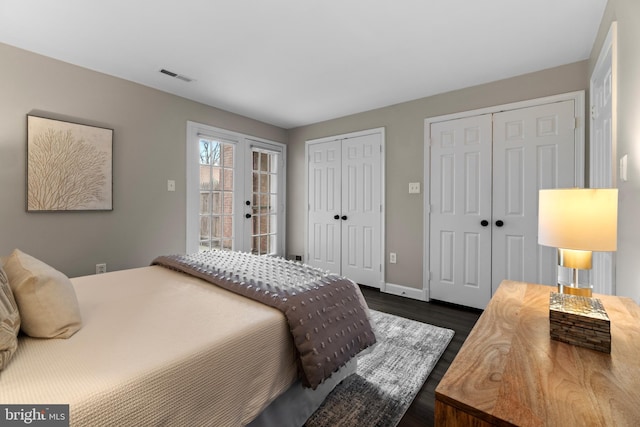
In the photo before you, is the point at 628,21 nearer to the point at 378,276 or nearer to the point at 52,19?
the point at 378,276

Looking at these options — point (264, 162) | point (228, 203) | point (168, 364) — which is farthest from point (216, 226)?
point (168, 364)

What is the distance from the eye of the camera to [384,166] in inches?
145

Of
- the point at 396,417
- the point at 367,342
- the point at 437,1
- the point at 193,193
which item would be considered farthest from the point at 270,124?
the point at 396,417

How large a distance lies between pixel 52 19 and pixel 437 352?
3654 mm

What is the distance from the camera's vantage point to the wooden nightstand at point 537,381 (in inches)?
24.0

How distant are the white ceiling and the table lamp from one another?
1484 mm

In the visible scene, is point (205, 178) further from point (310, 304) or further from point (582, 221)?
point (582, 221)

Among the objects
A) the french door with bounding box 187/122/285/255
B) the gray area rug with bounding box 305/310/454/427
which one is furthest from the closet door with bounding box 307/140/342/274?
the gray area rug with bounding box 305/310/454/427

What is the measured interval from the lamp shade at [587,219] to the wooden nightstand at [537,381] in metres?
0.30

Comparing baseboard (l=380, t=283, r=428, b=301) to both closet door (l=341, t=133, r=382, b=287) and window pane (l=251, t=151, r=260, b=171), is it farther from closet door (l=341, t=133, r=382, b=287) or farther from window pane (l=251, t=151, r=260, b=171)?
window pane (l=251, t=151, r=260, b=171)

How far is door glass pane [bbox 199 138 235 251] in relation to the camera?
3.57 meters

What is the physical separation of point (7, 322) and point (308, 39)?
229 cm

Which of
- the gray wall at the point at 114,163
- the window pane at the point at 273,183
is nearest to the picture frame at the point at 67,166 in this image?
the gray wall at the point at 114,163

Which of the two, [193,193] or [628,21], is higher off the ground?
[628,21]
